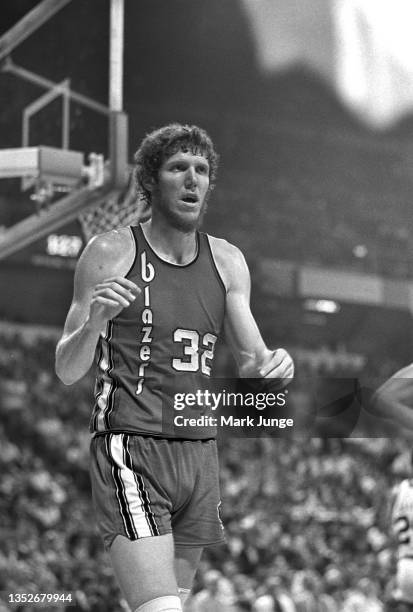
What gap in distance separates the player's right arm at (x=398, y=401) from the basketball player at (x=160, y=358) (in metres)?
0.41

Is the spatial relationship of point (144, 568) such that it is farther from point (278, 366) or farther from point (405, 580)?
point (405, 580)

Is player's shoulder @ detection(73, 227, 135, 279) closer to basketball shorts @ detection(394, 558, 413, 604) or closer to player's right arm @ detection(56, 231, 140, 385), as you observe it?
player's right arm @ detection(56, 231, 140, 385)

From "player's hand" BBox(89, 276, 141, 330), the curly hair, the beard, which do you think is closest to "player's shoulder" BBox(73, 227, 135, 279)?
the beard

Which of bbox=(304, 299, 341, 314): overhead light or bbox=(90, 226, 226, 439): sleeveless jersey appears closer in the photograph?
bbox=(90, 226, 226, 439): sleeveless jersey

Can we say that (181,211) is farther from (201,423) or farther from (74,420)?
(74,420)

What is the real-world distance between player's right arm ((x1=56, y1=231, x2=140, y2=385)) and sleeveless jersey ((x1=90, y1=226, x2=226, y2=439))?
0.23 ft

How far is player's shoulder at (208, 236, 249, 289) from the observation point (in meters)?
4.14

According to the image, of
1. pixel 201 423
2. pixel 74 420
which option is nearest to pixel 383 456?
pixel 74 420

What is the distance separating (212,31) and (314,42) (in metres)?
1.97

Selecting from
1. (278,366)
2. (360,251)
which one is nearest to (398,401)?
(278,366)

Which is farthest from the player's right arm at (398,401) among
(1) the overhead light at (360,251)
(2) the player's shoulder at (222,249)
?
(1) the overhead light at (360,251)

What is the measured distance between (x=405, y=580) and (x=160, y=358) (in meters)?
4.27

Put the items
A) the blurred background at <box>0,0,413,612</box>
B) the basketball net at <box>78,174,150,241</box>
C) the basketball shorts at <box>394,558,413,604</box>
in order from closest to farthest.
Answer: the basketball net at <box>78,174,150,241</box> → the basketball shorts at <box>394,558,413,604</box> → the blurred background at <box>0,0,413,612</box>

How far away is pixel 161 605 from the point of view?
3523 millimetres
